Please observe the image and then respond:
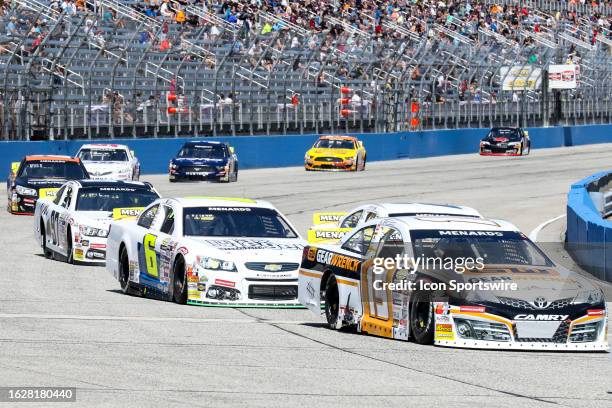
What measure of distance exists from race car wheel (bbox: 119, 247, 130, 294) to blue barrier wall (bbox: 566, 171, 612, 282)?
594 cm

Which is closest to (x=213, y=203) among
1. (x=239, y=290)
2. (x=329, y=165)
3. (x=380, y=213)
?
(x=239, y=290)

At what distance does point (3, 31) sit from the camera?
124ft

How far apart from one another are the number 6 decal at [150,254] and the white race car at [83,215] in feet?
7.68

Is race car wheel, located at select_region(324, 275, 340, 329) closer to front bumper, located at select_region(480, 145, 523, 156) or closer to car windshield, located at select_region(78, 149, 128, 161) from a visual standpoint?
car windshield, located at select_region(78, 149, 128, 161)

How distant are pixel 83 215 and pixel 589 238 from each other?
6.82m

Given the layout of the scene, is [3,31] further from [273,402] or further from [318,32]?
[273,402]

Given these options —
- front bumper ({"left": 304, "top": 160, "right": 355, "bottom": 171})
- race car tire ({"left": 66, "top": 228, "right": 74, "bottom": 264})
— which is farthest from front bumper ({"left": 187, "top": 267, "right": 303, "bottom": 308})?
front bumper ({"left": 304, "top": 160, "right": 355, "bottom": 171})

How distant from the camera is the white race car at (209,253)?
46.4ft

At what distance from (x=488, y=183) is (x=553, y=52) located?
2295 cm

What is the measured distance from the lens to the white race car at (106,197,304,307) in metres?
14.1

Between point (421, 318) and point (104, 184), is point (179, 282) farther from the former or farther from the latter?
point (104, 184)

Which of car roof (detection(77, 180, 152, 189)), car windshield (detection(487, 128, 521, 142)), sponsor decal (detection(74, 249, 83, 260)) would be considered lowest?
car windshield (detection(487, 128, 521, 142))

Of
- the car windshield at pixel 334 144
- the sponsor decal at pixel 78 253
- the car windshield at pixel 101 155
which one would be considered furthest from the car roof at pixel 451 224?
the car windshield at pixel 334 144

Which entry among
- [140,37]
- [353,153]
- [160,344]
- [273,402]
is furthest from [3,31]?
[273,402]
